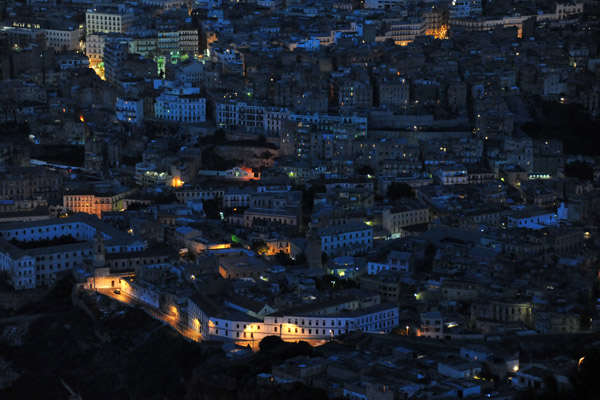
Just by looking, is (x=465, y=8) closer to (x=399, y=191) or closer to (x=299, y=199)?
(x=399, y=191)

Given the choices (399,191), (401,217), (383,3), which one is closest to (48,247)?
(401,217)

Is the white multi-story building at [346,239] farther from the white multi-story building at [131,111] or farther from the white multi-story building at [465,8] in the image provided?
the white multi-story building at [465,8]

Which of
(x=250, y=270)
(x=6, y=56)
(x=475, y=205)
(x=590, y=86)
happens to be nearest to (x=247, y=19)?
(x=6, y=56)

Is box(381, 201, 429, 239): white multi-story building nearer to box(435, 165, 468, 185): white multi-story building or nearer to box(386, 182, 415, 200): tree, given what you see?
box(386, 182, 415, 200): tree

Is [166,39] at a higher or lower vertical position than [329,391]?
higher

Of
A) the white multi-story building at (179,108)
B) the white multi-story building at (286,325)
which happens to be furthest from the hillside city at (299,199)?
the white multi-story building at (179,108)

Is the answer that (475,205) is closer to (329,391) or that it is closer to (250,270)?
(250,270)
